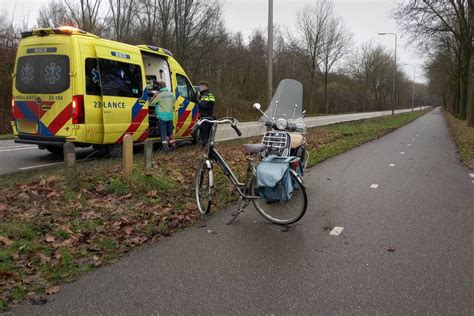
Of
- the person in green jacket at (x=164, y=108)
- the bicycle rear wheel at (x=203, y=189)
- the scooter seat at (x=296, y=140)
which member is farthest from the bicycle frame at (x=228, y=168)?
the person in green jacket at (x=164, y=108)

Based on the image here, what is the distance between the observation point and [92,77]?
346 inches

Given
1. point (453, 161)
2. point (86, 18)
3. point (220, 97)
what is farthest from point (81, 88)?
point (220, 97)

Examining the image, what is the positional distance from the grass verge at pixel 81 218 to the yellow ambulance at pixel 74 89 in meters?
1.37

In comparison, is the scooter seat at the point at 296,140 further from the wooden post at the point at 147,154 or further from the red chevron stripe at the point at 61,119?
the red chevron stripe at the point at 61,119

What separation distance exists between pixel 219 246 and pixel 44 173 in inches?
162

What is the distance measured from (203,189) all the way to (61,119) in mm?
4317

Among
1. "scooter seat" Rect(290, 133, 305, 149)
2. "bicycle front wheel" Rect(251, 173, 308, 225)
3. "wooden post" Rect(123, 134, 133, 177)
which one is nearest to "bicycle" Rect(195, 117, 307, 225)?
"bicycle front wheel" Rect(251, 173, 308, 225)

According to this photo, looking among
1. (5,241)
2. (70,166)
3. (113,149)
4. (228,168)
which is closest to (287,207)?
(228,168)

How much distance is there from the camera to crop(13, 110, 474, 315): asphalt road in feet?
10.7

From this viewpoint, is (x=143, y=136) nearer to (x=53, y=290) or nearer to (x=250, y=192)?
(x=250, y=192)

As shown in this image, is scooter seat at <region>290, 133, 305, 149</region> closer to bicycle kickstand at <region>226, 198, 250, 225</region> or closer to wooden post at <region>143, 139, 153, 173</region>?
bicycle kickstand at <region>226, 198, 250, 225</region>

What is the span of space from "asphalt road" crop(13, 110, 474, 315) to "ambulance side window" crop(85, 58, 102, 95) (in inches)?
180

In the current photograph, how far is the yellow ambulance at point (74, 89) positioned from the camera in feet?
28.0

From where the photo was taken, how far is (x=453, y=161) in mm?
11477
